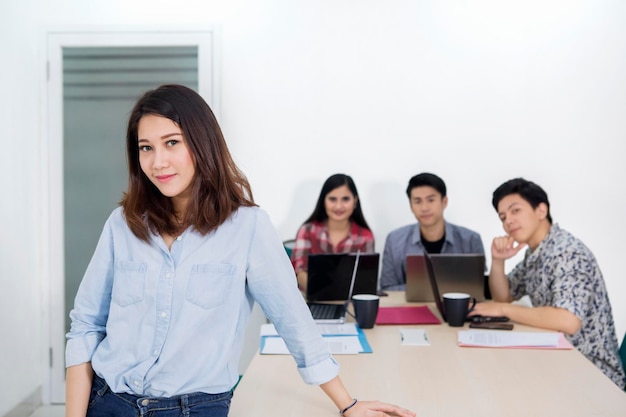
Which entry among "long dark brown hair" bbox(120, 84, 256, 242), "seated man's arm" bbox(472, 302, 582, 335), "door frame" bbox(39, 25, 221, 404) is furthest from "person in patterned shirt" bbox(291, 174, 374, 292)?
"long dark brown hair" bbox(120, 84, 256, 242)

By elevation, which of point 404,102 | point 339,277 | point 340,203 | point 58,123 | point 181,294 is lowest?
point 339,277

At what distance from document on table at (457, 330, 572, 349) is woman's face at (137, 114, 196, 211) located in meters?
1.11

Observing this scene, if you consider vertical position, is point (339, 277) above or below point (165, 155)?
below

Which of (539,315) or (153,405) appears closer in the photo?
(153,405)

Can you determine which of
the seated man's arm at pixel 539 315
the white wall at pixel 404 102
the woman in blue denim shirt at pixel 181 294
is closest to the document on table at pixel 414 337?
the seated man's arm at pixel 539 315

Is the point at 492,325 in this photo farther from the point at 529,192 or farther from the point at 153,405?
the point at 153,405

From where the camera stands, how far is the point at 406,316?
2434mm

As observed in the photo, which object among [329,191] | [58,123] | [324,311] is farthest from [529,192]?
[58,123]

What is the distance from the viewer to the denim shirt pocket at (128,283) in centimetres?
136

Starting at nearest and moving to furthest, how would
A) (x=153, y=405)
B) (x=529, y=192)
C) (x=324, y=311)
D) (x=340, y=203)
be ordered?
(x=153, y=405), (x=324, y=311), (x=529, y=192), (x=340, y=203)

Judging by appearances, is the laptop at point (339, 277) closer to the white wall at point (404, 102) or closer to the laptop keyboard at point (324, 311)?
the laptop keyboard at point (324, 311)

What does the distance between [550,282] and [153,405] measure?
67.4 inches

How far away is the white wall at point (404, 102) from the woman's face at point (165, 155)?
2.60 meters

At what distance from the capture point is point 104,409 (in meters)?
1.35
